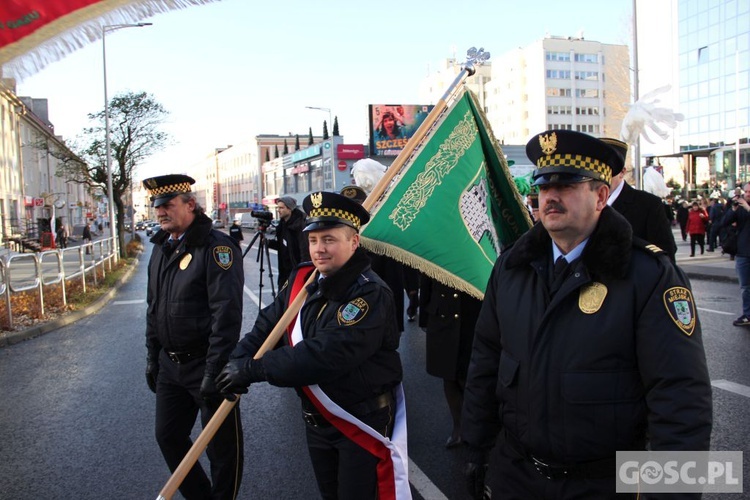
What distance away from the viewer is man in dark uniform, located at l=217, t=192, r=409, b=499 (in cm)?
267

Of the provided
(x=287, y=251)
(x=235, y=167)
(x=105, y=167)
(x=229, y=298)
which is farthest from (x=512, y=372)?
(x=235, y=167)

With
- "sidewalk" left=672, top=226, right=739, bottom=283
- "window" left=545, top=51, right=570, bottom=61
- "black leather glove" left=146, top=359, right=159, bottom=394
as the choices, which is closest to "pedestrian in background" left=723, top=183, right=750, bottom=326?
"sidewalk" left=672, top=226, right=739, bottom=283

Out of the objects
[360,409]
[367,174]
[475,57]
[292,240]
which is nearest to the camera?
[360,409]

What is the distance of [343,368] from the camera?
268 centimetres

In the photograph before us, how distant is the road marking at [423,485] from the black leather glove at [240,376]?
1707 mm

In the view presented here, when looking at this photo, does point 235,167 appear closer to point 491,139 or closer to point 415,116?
point 415,116

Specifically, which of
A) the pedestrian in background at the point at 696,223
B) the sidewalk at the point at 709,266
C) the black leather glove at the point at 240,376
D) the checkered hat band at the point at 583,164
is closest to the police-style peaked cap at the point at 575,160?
the checkered hat band at the point at 583,164

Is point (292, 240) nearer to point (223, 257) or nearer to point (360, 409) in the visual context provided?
point (223, 257)

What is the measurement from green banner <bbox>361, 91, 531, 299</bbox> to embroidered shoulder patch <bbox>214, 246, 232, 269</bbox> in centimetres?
80

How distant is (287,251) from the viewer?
8641mm

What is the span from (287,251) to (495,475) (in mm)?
6563

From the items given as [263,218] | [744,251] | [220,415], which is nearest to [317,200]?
[220,415]

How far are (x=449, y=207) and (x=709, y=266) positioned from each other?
1492 centimetres

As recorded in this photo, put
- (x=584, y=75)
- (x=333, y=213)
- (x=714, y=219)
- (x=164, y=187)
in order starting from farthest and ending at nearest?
(x=584, y=75) → (x=714, y=219) → (x=164, y=187) → (x=333, y=213)
